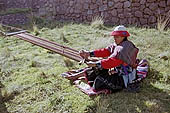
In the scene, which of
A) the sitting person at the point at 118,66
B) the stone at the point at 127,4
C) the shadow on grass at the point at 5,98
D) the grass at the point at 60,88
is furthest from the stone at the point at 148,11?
the shadow on grass at the point at 5,98

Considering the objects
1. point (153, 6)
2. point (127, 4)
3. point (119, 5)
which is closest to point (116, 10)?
point (119, 5)

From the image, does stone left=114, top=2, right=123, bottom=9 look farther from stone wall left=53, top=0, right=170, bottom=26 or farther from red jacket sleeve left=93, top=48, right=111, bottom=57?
red jacket sleeve left=93, top=48, right=111, bottom=57

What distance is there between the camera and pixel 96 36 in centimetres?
591

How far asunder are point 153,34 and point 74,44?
2.25 meters

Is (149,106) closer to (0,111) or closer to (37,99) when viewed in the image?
(37,99)

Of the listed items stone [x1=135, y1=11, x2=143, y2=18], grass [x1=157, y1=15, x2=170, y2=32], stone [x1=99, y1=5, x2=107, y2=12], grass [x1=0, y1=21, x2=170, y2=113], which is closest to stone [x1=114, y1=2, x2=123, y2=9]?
stone [x1=99, y1=5, x2=107, y2=12]

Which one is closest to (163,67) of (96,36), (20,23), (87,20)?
(96,36)

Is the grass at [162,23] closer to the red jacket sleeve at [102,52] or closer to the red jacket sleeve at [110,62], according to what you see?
the red jacket sleeve at [102,52]

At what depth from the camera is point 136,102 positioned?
2582 mm

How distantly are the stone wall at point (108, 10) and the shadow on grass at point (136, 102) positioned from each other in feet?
14.4

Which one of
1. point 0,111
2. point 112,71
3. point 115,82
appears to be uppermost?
point 112,71

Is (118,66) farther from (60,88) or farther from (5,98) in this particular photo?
(5,98)

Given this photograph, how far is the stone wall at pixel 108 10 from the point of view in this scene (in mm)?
6734

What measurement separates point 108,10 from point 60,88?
5362mm
